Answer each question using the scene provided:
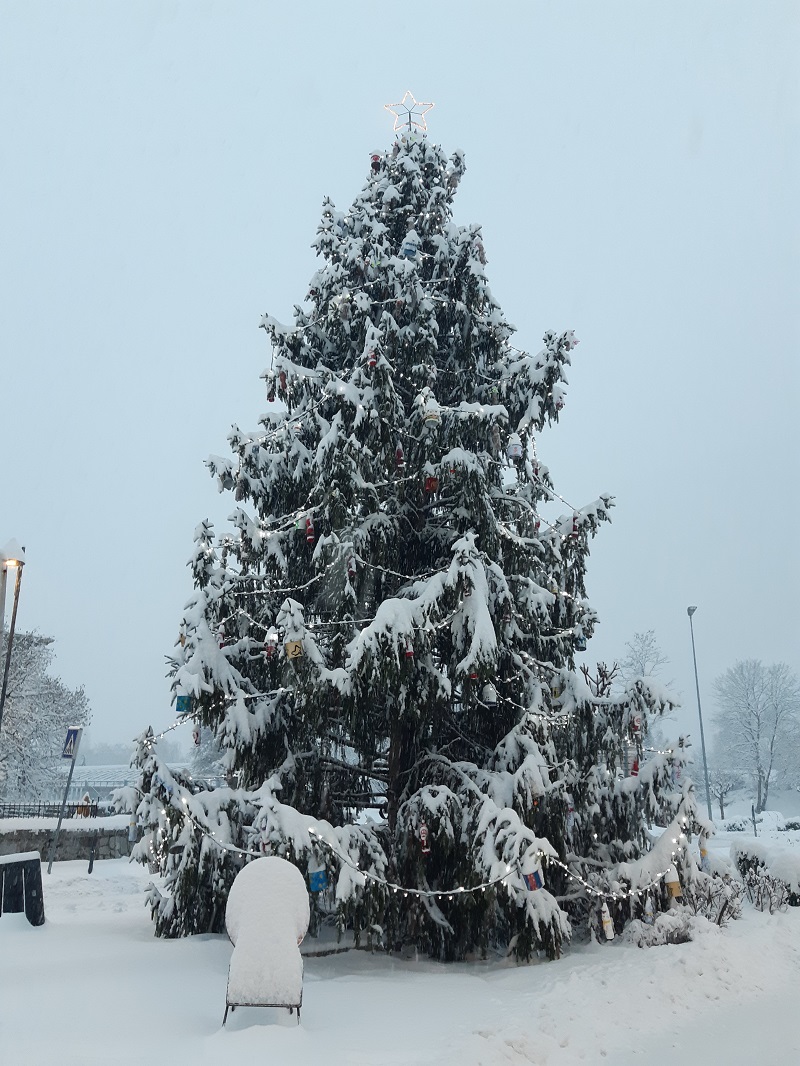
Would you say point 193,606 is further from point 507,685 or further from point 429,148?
point 429,148

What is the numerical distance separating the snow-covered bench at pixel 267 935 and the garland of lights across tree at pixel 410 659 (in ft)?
4.40

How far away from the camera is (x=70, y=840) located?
20.2m

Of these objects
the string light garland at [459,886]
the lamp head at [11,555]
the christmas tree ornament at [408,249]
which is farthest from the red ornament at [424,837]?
the lamp head at [11,555]

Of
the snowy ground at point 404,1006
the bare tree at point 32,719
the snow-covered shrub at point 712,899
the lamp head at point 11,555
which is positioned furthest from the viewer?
the bare tree at point 32,719

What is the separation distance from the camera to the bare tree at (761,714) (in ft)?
161

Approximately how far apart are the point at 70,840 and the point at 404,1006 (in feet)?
54.9

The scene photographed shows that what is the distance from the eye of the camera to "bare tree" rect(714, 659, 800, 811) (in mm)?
48938

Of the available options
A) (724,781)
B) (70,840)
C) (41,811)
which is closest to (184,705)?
(70,840)

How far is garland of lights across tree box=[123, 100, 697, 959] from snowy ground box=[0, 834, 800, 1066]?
2.08ft

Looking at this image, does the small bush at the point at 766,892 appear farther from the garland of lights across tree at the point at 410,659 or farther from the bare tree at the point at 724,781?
the bare tree at the point at 724,781

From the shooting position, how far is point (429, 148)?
11734 mm

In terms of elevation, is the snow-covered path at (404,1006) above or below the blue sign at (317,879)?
below

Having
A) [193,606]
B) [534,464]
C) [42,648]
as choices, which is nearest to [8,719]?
[42,648]

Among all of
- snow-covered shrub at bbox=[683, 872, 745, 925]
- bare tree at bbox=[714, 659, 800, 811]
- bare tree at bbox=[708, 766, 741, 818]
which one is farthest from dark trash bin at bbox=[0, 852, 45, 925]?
bare tree at bbox=[708, 766, 741, 818]
